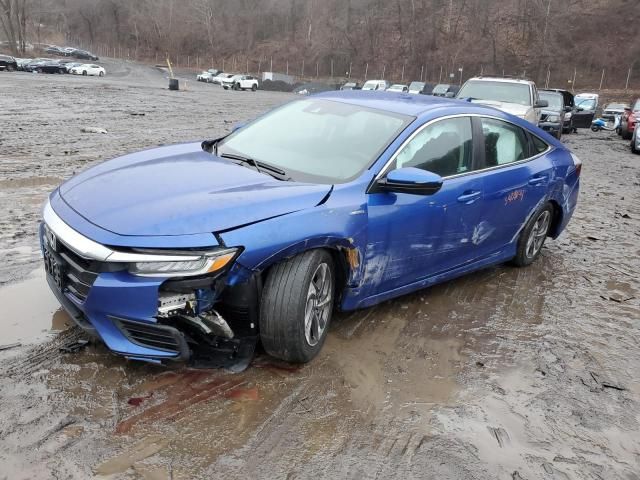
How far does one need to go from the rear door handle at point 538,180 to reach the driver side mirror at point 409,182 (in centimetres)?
187

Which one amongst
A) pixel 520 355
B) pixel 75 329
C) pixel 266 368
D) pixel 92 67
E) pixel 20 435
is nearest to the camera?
pixel 20 435

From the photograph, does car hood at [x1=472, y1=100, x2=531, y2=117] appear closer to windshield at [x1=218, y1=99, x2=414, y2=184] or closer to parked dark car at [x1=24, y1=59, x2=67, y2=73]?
windshield at [x1=218, y1=99, x2=414, y2=184]

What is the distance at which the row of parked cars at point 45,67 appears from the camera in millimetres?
46000

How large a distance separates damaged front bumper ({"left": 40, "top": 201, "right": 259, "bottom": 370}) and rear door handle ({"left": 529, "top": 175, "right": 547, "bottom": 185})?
3098mm

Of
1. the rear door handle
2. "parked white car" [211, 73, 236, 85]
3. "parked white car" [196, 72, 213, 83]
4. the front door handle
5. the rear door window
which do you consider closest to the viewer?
the front door handle

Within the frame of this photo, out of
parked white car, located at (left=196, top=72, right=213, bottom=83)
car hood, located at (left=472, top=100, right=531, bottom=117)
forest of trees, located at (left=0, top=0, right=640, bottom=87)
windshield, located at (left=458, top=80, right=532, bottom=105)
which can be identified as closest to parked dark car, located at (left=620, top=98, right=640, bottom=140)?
windshield, located at (left=458, top=80, right=532, bottom=105)

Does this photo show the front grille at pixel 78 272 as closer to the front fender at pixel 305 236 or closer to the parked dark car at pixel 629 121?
the front fender at pixel 305 236

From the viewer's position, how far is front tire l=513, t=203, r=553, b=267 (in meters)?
5.33

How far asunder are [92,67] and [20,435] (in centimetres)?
5785

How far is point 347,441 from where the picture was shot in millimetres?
2818

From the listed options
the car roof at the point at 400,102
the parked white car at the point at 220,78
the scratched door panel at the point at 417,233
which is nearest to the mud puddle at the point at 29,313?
the scratched door panel at the point at 417,233

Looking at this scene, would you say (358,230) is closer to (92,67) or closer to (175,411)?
(175,411)

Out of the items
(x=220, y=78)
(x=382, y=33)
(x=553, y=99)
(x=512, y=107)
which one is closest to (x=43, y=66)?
(x=220, y=78)

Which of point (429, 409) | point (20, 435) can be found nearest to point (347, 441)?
point (429, 409)
